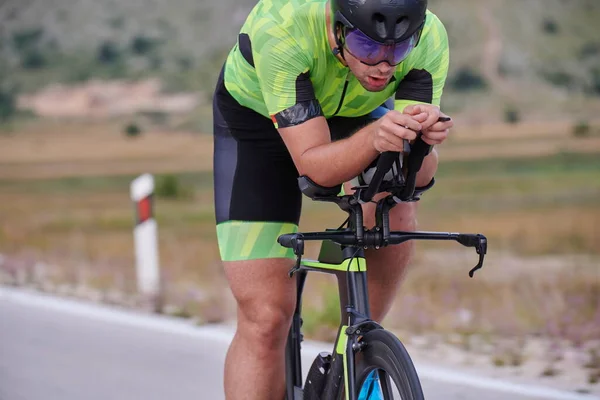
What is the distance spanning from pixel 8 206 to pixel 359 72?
21.8 meters

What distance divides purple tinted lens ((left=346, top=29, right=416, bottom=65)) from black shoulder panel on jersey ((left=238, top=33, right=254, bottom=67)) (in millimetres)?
556

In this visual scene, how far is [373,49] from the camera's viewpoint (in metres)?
Result: 3.03

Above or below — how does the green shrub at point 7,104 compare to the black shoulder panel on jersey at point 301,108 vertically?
above

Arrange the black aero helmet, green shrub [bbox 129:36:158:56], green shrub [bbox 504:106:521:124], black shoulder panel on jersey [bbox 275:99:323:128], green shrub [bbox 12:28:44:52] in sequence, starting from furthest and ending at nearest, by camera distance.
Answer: green shrub [bbox 12:28:44:52] < green shrub [bbox 129:36:158:56] < green shrub [bbox 504:106:521:124] < black shoulder panel on jersey [bbox 275:99:323:128] < the black aero helmet

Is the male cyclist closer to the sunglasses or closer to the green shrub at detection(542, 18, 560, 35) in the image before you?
the sunglasses

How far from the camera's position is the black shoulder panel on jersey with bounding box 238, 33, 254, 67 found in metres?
3.55

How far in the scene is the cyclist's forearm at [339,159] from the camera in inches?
117

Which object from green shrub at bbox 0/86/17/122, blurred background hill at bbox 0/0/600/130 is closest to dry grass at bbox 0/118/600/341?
green shrub at bbox 0/86/17/122

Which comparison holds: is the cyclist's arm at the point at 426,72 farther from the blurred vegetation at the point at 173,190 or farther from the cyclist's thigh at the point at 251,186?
the blurred vegetation at the point at 173,190

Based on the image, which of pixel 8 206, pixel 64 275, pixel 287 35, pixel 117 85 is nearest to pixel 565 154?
pixel 8 206

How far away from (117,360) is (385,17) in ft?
12.6

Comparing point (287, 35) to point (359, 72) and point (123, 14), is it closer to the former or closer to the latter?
point (359, 72)

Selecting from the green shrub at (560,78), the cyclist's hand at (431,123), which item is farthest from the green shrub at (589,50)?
the cyclist's hand at (431,123)

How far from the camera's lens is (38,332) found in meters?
7.20
